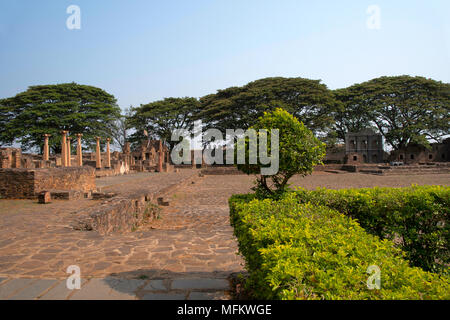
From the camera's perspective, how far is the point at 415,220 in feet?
12.6

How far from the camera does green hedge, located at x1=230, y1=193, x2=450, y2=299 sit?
1.58 m

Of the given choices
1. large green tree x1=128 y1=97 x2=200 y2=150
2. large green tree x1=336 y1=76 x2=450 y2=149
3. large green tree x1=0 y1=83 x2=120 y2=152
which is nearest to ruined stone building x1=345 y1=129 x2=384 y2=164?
large green tree x1=336 y1=76 x2=450 y2=149

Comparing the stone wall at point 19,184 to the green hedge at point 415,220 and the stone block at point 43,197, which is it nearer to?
the stone block at point 43,197

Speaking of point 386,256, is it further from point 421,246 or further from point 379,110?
point 379,110

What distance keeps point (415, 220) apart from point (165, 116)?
4269cm

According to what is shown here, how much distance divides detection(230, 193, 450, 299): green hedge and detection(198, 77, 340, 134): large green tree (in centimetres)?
3321

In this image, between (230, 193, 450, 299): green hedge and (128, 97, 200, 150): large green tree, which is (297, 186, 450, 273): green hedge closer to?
(230, 193, 450, 299): green hedge

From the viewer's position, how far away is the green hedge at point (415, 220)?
11.9 feet

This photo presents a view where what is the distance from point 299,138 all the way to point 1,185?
12.2m

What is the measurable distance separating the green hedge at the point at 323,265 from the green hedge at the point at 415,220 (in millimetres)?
1338

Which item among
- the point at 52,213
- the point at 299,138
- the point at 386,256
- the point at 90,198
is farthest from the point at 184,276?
the point at 90,198

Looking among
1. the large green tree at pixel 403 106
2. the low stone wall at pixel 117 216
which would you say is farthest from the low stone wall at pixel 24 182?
the large green tree at pixel 403 106

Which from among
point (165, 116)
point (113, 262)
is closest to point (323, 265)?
point (113, 262)

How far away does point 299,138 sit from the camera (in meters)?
4.41
